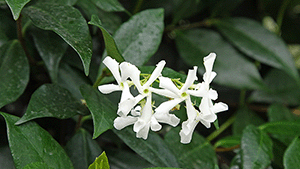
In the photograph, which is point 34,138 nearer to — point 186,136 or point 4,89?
point 4,89

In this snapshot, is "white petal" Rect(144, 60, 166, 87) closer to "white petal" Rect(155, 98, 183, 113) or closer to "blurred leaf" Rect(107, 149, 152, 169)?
"white petal" Rect(155, 98, 183, 113)

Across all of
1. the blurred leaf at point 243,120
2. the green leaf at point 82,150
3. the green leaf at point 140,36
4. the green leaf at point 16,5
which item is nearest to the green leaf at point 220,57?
the blurred leaf at point 243,120

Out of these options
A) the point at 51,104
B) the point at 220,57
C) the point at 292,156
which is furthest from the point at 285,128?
the point at 51,104

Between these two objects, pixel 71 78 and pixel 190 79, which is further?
pixel 71 78

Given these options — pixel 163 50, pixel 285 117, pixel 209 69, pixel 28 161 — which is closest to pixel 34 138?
pixel 28 161

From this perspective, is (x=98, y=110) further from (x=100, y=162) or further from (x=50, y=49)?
(x=50, y=49)

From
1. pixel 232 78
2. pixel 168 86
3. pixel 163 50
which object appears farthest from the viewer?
pixel 163 50

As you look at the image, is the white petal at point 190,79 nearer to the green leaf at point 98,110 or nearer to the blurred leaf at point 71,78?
the green leaf at point 98,110
